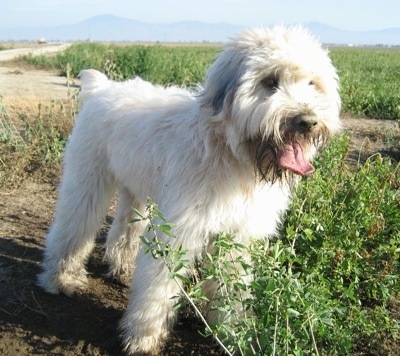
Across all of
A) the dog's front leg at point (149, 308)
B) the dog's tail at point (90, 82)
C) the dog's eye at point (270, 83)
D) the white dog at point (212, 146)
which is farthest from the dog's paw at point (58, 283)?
the dog's eye at point (270, 83)

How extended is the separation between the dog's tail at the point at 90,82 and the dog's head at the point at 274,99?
176 centimetres

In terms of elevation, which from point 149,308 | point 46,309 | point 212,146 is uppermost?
point 212,146

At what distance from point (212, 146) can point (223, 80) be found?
41cm

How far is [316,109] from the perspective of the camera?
2.77 metres

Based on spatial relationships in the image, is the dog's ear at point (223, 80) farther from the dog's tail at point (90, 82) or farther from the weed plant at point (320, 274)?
the dog's tail at point (90, 82)

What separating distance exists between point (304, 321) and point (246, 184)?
3.05 ft

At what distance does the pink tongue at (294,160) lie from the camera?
2.80 metres

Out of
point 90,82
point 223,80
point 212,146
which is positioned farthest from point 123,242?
point 223,80

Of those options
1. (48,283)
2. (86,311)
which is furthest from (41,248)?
(86,311)

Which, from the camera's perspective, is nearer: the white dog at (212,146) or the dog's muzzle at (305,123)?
the dog's muzzle at (305,123)

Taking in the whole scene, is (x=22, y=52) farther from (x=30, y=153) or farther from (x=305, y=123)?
(x=305, y=123)

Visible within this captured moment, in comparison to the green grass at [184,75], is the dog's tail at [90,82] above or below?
above

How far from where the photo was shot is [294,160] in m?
2.84

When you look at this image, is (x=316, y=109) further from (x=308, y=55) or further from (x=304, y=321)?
(x=304, y=321)
